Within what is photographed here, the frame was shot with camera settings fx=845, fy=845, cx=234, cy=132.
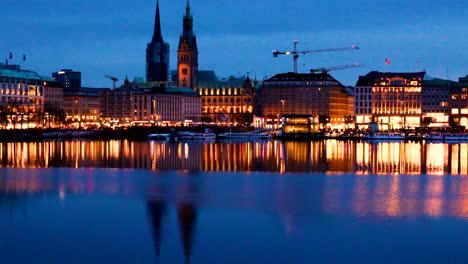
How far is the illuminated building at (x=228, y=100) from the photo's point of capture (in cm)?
18162

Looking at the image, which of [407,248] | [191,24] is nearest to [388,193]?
[407,248]

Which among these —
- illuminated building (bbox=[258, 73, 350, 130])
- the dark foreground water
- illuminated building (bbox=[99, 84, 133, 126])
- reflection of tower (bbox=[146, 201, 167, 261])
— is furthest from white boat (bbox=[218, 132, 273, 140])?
reflection of tower (bbox=[146, 201, 167, 261])

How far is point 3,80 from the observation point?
146625 millimetres

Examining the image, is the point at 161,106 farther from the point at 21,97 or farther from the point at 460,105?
the point at 460,105

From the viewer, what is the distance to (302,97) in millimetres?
167000

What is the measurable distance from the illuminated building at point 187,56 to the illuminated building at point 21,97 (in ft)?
121

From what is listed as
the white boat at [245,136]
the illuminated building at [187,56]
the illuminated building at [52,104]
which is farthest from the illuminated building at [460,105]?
the illuminated building at [52,104]

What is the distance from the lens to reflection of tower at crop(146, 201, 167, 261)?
86.9 feet

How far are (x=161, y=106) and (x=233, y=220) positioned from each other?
143031 mm

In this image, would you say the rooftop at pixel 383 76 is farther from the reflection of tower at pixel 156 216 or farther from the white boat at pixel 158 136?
the reflection of tower at pixel 156 216

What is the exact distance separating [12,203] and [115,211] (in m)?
4.94

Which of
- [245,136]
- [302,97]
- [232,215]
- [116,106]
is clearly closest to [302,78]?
[302,97]

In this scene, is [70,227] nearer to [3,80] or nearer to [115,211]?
[115,211]

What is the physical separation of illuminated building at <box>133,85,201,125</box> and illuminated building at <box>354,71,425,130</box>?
36.8 metres
